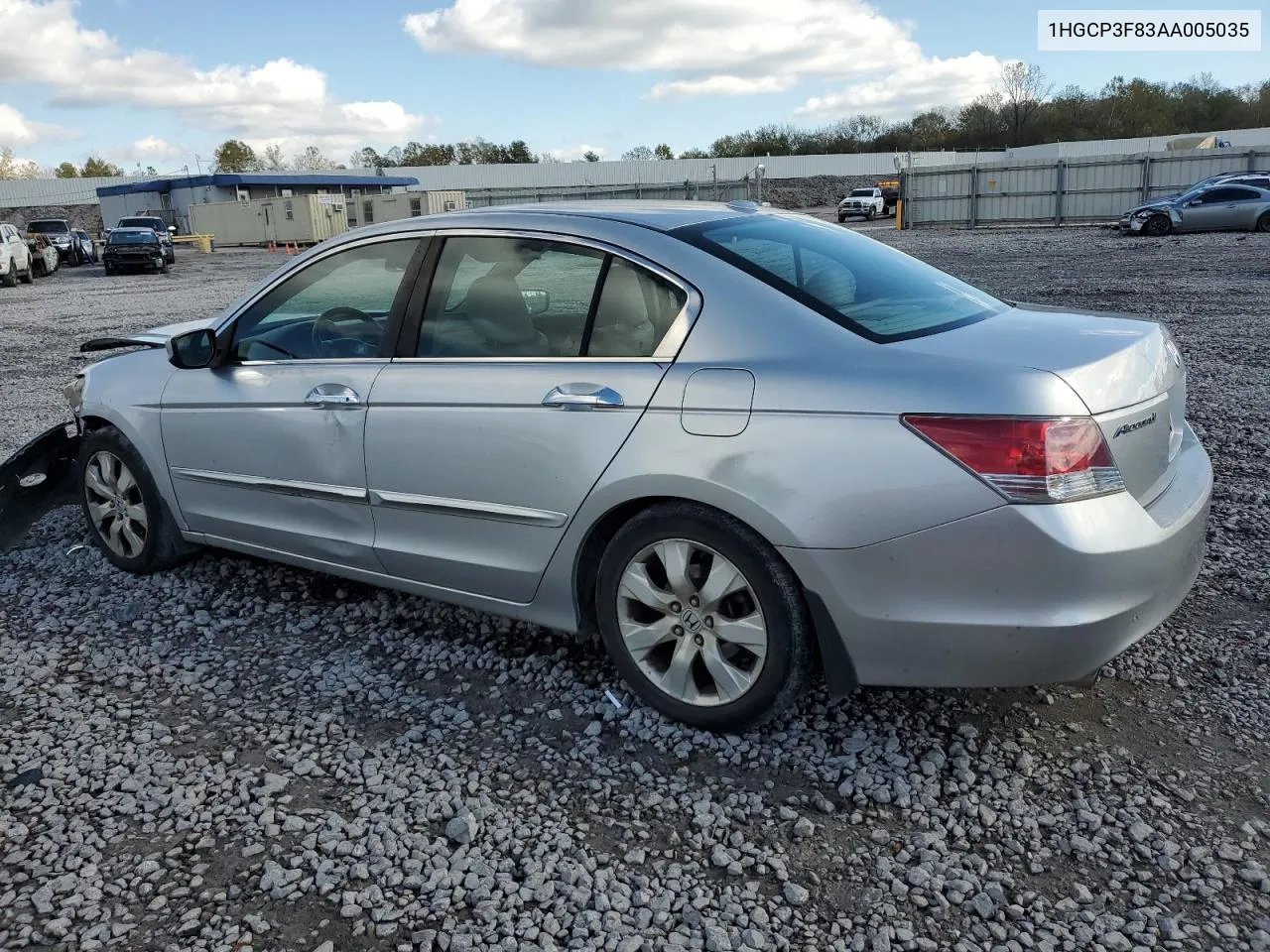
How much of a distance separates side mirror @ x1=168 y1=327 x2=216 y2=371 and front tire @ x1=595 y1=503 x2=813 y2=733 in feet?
6.98

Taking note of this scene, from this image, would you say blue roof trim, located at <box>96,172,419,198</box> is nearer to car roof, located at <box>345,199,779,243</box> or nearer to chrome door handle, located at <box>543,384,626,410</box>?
car roof, located at <box>345,199,779,243</box>

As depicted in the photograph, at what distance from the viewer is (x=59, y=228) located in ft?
128

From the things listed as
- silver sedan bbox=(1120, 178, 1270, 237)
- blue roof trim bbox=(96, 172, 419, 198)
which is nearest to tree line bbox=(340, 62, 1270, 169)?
blue roof trim bbox=(96, 172, 419, 198)

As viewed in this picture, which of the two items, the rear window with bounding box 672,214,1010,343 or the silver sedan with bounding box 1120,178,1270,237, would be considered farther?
the silver sedan with bounding box 1120,178,1270,237

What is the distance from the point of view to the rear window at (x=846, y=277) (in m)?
3.20

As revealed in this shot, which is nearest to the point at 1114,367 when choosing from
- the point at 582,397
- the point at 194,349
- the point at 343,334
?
the point at 582,397

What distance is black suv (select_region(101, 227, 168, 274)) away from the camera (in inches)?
1300

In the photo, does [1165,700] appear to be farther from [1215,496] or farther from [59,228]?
[59,228]

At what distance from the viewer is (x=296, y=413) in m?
4.04

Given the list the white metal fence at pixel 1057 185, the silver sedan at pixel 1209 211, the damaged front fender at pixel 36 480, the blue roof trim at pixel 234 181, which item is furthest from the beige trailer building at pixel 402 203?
the damaged front fender at pixel 36 480

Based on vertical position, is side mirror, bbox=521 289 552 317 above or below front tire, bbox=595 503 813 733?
above

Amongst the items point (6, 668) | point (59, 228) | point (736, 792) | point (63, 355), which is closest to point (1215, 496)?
point (736, 792)

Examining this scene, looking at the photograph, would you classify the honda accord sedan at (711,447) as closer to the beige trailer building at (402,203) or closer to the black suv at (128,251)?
the black suv at (128,251)

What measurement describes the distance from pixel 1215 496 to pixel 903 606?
3.55m
